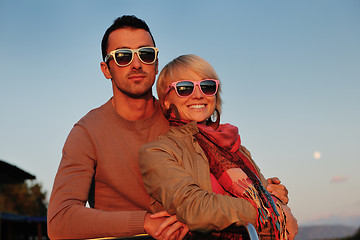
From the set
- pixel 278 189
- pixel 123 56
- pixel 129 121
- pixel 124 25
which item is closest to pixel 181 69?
pixel 123 56

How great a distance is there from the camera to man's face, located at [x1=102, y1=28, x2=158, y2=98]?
11.3 feet

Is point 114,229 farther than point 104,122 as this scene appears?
No

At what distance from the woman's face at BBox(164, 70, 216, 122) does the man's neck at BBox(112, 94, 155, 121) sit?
2.02 feet

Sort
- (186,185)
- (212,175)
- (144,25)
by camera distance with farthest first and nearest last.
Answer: (144,25)
(212,175)
(186,185)

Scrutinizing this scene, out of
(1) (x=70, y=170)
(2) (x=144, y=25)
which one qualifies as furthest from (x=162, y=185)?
(2) (x=144, y=25)

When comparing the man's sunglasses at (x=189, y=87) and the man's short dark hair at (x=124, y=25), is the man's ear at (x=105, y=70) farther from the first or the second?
the man's sunglasses at (x=189, y=87)

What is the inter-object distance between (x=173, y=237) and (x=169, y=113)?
3.53 ft

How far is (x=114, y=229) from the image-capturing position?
8.36ft

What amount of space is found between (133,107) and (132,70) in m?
0.35

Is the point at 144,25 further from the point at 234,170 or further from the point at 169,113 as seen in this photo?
the point at 234,170

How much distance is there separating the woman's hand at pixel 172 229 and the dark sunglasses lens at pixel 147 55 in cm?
157

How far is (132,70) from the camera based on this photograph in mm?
3447

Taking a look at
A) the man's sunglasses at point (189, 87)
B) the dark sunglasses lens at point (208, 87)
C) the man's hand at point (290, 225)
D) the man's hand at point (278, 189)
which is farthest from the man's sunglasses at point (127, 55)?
the man's hand at point (290, 225)

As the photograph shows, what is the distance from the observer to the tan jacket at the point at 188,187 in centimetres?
220
